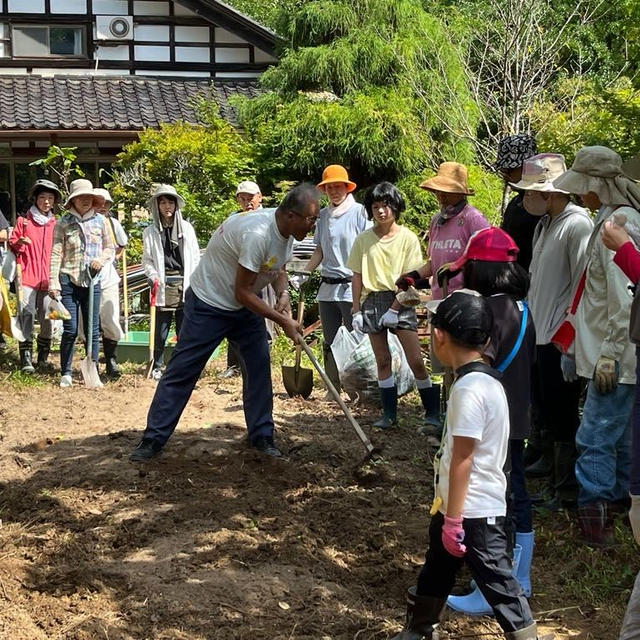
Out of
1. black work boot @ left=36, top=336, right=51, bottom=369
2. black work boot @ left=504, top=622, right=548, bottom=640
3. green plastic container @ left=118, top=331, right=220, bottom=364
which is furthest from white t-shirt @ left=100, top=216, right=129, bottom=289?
black work boot @ left=504, top=622, right=548, bottom=640

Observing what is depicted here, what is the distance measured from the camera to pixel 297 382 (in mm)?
8133

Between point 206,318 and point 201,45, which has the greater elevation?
point 201,45

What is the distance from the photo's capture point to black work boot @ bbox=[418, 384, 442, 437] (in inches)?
269

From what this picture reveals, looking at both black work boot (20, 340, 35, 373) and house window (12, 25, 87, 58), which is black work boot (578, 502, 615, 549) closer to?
black work boot (20, 340, 35, 373)

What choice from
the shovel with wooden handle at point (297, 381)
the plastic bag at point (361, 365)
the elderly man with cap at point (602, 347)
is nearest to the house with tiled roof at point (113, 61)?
the shovel with wooden handle at point (297, 381)

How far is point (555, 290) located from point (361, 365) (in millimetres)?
2621

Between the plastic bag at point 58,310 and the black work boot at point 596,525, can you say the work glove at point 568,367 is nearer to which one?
the black work boot at point 596,525

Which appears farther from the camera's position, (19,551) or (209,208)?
(209,208)

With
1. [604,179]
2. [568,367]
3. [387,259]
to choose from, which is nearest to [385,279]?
[387,259]

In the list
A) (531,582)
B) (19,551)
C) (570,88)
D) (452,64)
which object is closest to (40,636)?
(19,551)

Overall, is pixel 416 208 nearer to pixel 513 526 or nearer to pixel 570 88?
pixel 570 88

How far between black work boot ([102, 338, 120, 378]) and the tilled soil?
5.84 feet

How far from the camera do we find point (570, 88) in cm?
1466

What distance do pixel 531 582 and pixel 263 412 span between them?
2.27 meters
